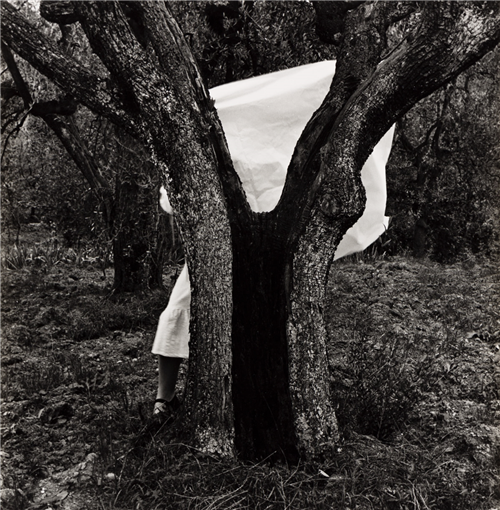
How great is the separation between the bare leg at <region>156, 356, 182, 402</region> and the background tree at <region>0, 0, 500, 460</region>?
24.6 inches

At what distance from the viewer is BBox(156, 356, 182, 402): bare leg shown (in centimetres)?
441

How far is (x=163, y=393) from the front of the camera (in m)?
4.46

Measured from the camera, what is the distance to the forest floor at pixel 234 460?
3512 millimetres

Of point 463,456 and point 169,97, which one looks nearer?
point 169,97

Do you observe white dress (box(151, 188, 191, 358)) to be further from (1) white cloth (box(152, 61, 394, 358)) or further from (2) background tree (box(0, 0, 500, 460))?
(2) background tree (box(0, 0, 500, 460))

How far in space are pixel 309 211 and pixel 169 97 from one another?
98 cm

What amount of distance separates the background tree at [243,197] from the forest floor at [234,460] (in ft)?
0.97

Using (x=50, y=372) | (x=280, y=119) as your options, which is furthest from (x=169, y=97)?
(x=50, y=372)

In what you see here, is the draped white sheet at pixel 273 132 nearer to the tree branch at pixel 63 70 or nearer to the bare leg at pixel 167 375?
the tree branch at pixel 63 70

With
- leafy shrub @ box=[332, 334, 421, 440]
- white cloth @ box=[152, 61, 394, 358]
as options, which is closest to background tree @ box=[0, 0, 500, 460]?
white cloth @ box=[152, 61, 394, 358]

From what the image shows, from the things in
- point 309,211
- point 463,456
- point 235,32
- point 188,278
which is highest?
point 235,32

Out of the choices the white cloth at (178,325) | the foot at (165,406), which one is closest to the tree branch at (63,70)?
the white cloth at (178,325)

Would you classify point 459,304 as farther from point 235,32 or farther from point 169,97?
point 169,97

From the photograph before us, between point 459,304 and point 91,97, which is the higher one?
point 91,97
